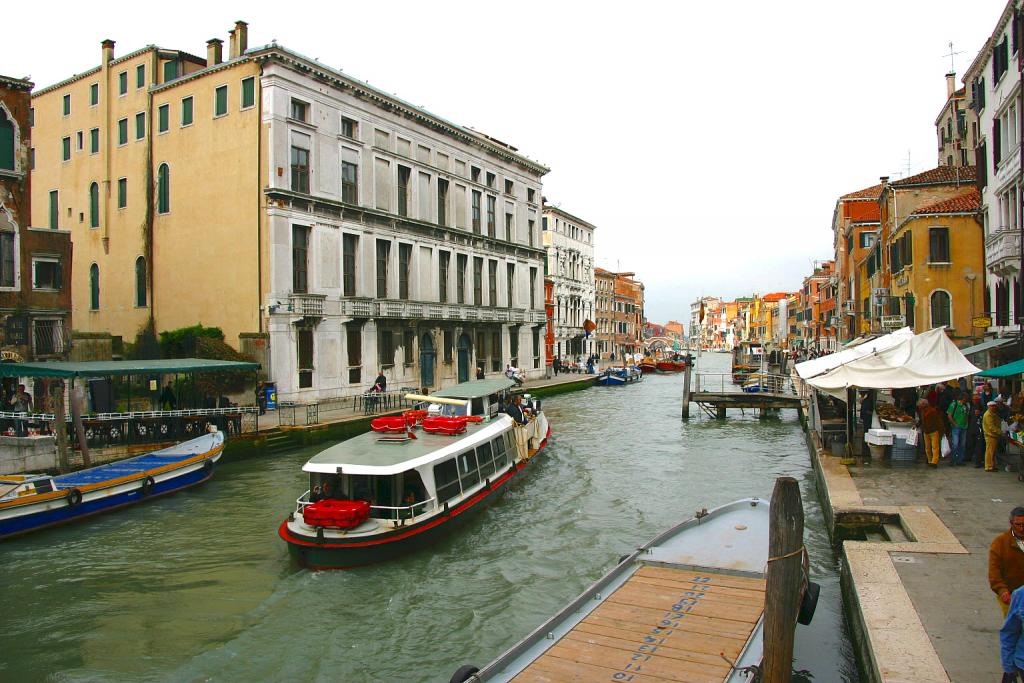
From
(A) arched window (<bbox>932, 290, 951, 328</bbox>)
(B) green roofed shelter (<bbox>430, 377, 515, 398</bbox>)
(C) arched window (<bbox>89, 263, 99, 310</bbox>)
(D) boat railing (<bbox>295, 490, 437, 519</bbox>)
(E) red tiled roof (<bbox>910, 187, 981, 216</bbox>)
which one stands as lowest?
(D) boat railing (<bbox>295, 490, 437, 519</bbox>)

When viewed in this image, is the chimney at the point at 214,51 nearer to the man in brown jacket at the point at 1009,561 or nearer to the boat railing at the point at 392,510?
the boat railing at the point at 392,510

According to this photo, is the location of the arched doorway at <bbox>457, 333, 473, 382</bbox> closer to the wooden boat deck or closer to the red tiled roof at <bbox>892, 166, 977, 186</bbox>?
the red tiled roof at <bbox>892, 166, 977, 186</bbox>

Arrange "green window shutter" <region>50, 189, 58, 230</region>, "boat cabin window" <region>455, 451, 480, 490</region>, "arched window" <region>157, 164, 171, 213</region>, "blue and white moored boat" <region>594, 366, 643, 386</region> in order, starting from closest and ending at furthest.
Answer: "boat cabin window" <region>455, 451, 480, 490</region> → "arched window" <region>157, 164, 171, 213</region> → "green window shutter" <region>50, 189, 58, 230</region> → "blue and white moored boat" <region>594, 366, 643, 386</region>

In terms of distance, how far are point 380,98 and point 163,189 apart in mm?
10414

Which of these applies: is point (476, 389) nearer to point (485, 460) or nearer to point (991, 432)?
point (485, 460)

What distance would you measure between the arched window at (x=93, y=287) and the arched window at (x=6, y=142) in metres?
14.1

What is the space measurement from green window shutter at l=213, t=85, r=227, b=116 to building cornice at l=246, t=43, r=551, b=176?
2074 mm

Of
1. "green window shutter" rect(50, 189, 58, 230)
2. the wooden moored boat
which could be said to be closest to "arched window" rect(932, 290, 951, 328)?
the wooden moored boat

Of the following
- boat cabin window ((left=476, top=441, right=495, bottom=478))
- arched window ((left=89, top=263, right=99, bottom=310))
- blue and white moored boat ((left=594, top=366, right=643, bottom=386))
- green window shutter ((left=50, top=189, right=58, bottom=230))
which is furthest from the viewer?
blue and white moored boat ((left=594, top=366, right=643, bottom=386))

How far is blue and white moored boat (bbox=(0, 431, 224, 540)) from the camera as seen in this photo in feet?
45.6

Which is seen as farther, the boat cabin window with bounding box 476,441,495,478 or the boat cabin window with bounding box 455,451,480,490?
the boat cabin window with bounding box 476,441,495,478

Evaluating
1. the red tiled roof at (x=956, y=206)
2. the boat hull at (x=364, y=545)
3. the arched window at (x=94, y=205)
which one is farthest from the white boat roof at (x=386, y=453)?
the arched window at (x=94, y=205)

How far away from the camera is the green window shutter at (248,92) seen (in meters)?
29.8

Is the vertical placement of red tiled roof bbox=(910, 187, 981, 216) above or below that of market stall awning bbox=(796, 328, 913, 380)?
above
